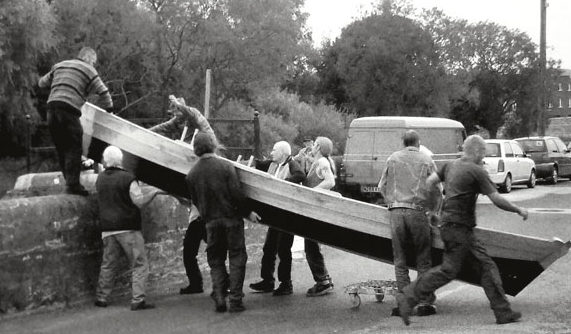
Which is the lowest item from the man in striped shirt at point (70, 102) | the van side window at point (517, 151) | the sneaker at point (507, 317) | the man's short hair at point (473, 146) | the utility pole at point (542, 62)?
the sneaker at point (507, 317)

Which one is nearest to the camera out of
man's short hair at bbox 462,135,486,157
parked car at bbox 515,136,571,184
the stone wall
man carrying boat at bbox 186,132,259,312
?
man's short hair at bbox 462,135,486,157

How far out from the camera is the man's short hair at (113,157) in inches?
337

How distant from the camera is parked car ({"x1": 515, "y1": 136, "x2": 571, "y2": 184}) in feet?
103

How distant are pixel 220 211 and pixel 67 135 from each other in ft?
5.81

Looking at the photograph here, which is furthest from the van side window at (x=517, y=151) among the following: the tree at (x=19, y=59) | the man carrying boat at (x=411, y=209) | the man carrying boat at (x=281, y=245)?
the man carrying boat at (x=411, y=209)

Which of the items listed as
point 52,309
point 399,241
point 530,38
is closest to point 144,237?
point 52,309

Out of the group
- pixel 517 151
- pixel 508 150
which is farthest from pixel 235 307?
pixel 517 151

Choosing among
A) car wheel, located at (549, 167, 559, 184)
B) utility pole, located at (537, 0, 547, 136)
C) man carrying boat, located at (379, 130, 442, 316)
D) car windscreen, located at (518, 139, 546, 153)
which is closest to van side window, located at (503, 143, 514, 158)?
car windscreen, located at (518, 139, 546, 153)

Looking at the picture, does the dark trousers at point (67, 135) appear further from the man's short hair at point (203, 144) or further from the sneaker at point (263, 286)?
the sneaker at point (263, 286)

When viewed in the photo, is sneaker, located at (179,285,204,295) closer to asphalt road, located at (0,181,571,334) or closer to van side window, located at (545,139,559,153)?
asphalt road, located at (0,181,571,334)

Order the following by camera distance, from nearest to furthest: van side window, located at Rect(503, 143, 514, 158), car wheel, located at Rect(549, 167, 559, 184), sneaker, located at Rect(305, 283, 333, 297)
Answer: sneaker, located at Rect(305, 283, 333, 297) → van side window, located at Rect(503, 143, 514, 158) → car wheel, located at Rect(549, 167, 559, 184)

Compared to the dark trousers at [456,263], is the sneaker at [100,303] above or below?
below

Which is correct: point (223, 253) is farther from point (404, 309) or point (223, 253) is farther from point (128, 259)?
point (404, 309)

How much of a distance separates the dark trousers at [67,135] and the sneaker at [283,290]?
262 centimetres
